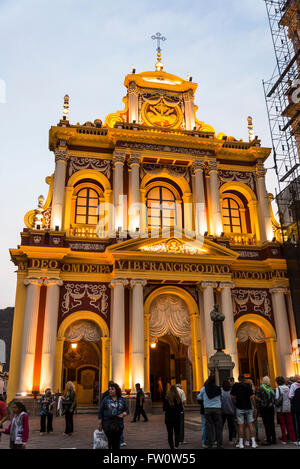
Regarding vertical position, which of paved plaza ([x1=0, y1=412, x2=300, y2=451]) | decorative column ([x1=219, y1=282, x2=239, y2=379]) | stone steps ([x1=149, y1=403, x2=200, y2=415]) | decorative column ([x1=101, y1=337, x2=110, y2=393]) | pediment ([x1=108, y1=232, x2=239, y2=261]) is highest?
pediment ([x1=108, y1=232, x2=239, y2=261])

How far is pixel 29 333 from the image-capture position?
1795 cm

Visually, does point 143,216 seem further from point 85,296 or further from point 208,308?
point 208,308

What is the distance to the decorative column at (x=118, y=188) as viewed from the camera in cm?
2077

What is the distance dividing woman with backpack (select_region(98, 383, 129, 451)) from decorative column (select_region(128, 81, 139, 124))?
18.9 meters

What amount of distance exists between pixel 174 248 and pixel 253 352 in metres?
9.05

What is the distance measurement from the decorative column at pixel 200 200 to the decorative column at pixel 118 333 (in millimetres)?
5222

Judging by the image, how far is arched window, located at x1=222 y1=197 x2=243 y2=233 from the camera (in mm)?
23348

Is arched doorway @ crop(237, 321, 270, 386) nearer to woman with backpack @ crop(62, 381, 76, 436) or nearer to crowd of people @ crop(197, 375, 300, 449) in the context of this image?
crowd of people @ crop(197, 375, 300, 449)

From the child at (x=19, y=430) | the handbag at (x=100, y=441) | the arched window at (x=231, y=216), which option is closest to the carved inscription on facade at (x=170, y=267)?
the arched window at (x=231, y=216)

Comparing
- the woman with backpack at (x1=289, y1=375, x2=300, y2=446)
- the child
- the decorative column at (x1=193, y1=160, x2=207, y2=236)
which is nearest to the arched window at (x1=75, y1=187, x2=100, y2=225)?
the decorative column at (x1=193, y1=160, x2=207, y2=236)

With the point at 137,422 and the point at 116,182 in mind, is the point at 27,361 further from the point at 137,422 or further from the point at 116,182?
the point at 116,182

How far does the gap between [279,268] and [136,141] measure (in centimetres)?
985

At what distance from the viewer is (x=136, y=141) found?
2238 centimetres

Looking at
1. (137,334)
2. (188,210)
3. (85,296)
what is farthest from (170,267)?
(188,210)
